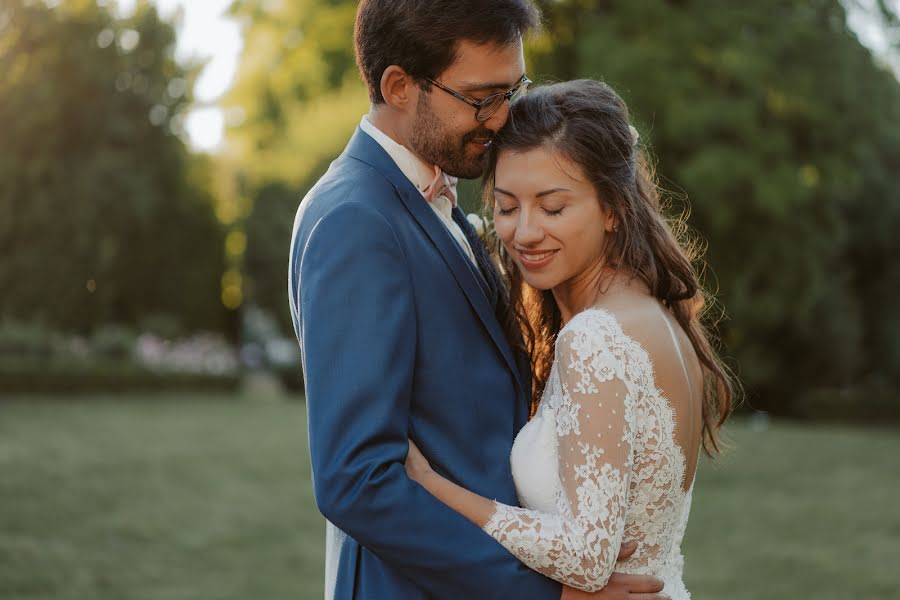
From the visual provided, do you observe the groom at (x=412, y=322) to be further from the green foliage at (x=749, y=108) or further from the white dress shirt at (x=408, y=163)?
the green foliage at (x=749, y=108)

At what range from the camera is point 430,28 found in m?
2.54

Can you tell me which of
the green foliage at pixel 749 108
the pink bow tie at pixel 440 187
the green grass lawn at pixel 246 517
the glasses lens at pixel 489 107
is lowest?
the green grass lawn at pixel 246 517

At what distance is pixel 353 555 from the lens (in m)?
2.45

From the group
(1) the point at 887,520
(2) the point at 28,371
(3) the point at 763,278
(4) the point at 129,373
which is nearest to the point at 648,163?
(1) the point at 887,520

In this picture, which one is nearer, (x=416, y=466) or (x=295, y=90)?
(x=416, y=466)

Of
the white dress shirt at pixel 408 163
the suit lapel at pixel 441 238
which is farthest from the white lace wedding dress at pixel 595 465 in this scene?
the white dress shirt at pixel 408 163

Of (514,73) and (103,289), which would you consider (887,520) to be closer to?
(514,73)

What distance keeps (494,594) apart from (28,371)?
20.9 meters

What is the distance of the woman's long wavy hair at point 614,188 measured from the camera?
274 centimetres

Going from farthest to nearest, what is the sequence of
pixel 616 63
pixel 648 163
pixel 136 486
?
1. pixel 616 63
2. pixel 136 486
3. pixel 648 163

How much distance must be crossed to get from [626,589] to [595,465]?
322mm

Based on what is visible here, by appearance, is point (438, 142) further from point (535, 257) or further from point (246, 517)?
point (246, 517)

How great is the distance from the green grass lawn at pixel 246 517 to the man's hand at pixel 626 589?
2815mm

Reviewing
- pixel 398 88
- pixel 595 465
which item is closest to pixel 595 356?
pixel 595 465
